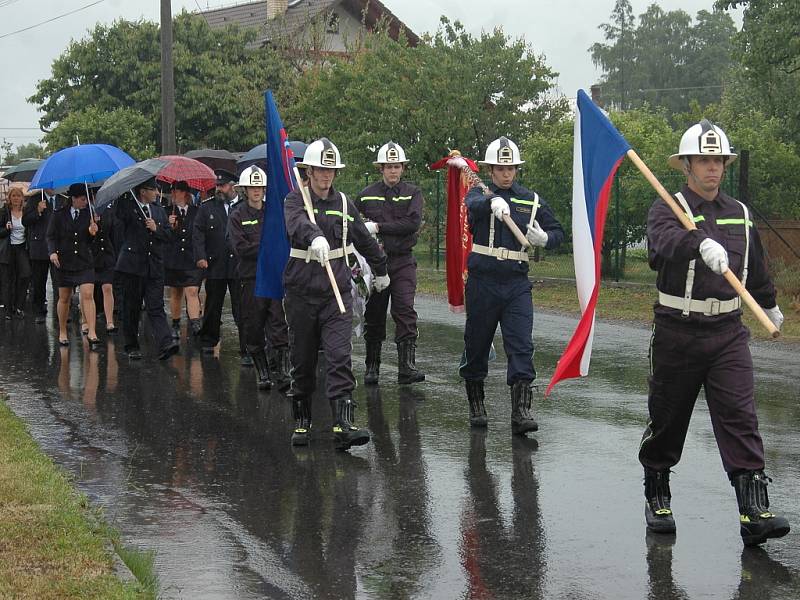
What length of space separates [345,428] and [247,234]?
3595mm

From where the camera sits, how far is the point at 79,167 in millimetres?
14078

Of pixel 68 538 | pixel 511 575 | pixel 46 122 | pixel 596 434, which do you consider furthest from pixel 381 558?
pixel 46 122

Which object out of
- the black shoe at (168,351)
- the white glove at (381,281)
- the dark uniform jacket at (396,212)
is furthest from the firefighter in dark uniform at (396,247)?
the black shoe at (168,351)

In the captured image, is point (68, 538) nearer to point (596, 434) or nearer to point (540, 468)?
point (540, 468)

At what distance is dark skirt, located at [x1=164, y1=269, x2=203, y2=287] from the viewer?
14695 mm

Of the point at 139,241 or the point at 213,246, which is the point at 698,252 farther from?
the point at 139,241

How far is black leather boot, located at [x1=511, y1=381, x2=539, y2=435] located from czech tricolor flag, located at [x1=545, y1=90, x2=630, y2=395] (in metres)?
1.44

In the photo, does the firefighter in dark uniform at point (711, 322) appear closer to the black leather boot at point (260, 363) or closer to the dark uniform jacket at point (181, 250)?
the black leather boot at point (260, 363)

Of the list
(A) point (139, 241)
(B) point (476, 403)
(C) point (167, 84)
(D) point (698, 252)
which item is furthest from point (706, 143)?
(C) point (167, 84)

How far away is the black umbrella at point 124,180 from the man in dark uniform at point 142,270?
35cm

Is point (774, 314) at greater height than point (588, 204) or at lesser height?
lesser

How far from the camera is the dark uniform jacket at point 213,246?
13.8 metres

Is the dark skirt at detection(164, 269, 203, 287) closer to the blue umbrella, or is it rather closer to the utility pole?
the blue umbrella

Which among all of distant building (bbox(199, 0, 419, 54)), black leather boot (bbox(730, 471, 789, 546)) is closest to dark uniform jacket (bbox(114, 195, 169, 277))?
black leather boot (bbox(730, 471, 789, 546))
